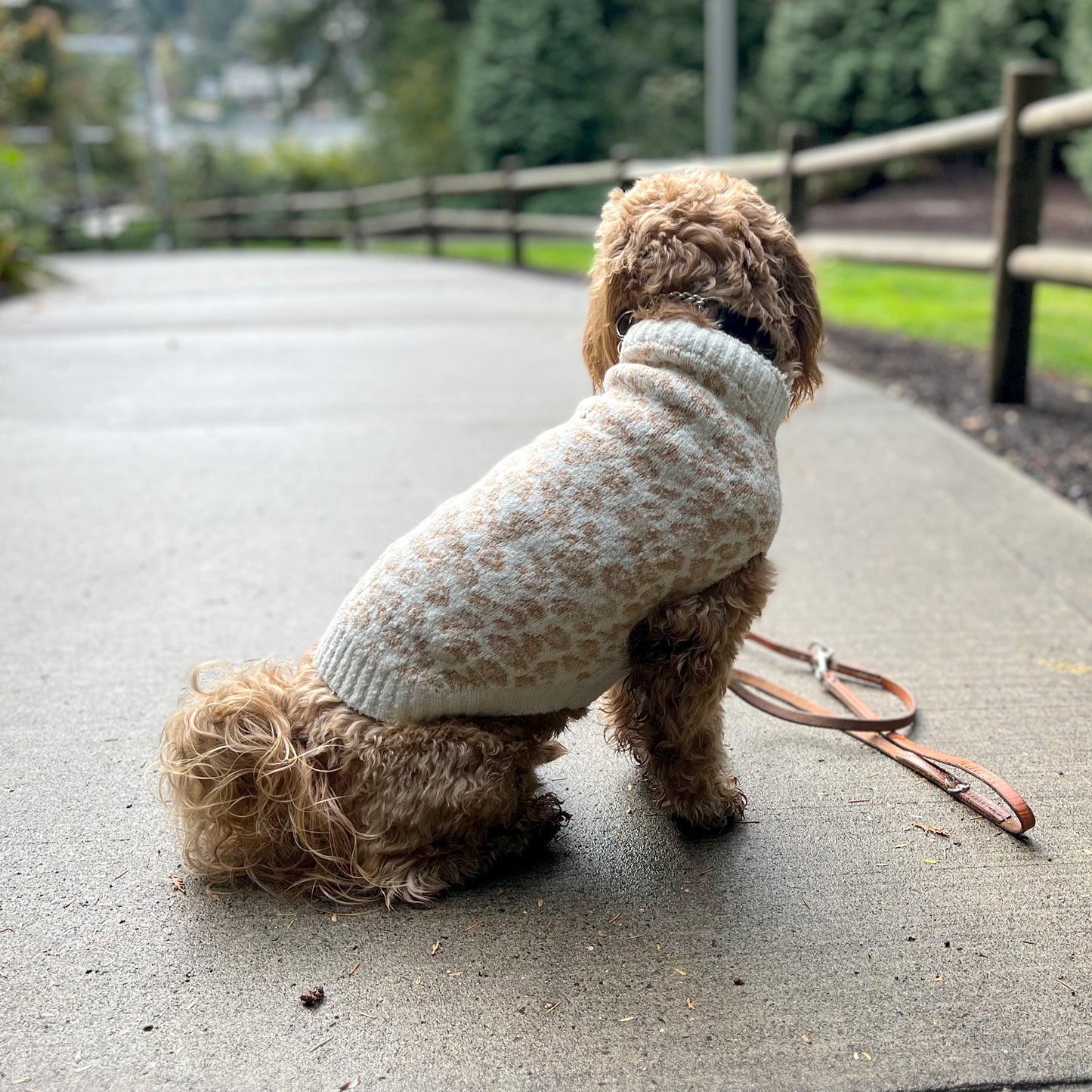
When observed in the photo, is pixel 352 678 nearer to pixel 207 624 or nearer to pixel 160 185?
pixel 207 624

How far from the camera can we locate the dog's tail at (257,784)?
2.31m

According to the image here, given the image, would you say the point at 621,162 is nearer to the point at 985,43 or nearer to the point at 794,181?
the point at 794,181

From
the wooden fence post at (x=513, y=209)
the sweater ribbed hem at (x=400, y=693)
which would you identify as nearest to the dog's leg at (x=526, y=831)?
the sweater ribbed hem at (x=400, y=693)

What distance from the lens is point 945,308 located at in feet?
32.1

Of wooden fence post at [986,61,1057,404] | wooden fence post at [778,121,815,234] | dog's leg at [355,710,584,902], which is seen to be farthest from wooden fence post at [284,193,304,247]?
dog's leg at [355,710,584,902]

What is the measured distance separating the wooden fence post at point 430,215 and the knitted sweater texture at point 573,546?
16720 millimetres

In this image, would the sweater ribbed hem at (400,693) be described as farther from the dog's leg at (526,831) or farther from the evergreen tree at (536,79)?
the evergreen tree at (536,79)

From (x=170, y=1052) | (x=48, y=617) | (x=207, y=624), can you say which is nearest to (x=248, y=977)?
(x=170, y=1052)

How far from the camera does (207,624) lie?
375cm

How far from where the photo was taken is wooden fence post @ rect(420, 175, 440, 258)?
724 inches

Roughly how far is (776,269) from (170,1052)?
198 cm

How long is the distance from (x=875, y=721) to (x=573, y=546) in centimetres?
113

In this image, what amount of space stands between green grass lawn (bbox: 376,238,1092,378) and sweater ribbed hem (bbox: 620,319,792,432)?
13.0 feet

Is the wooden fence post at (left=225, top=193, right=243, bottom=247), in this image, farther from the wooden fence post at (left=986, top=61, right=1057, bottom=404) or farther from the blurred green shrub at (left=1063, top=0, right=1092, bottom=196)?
the wooden fence post at (left=986, top=61, right=1057, bottom=404)
